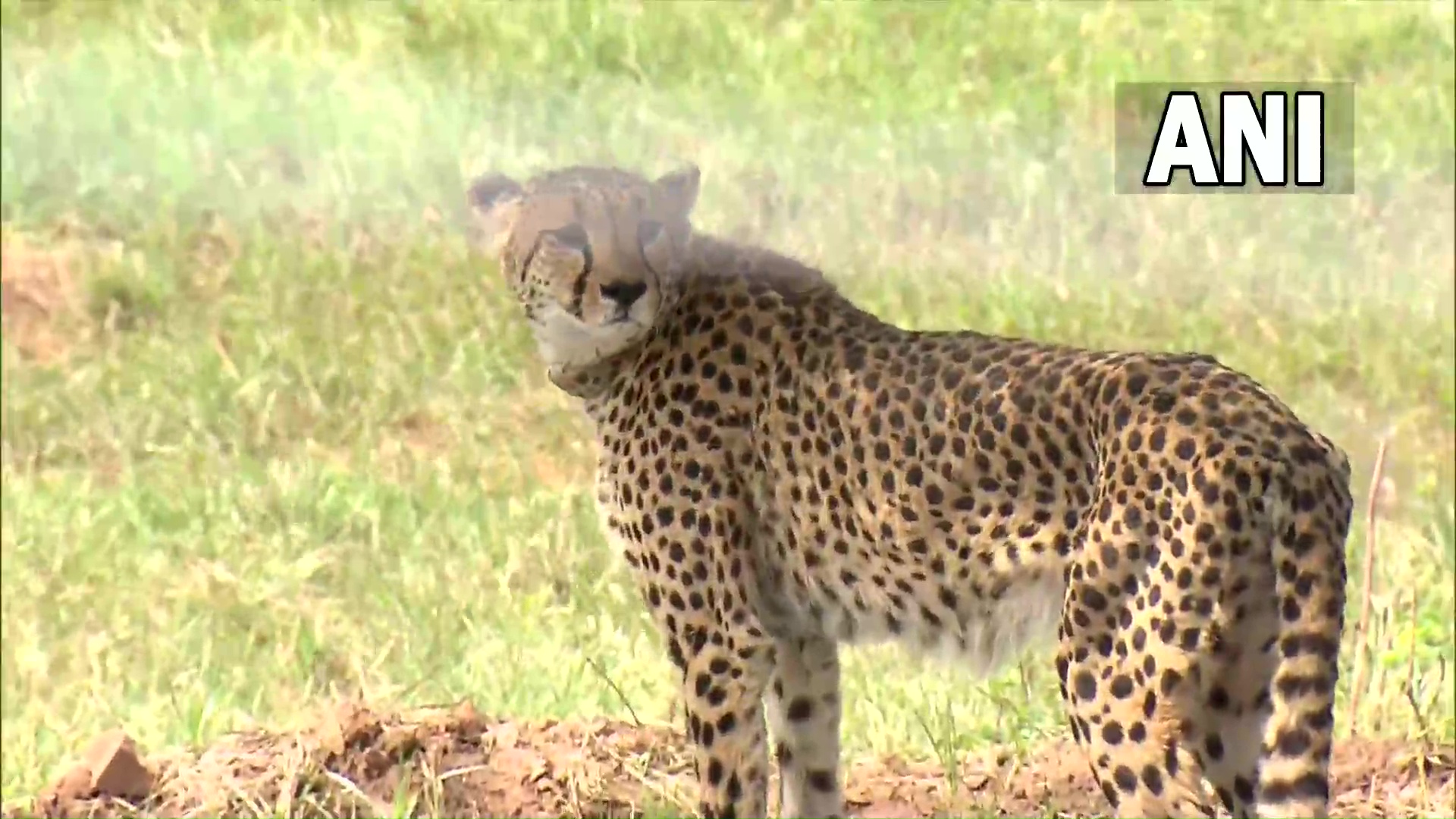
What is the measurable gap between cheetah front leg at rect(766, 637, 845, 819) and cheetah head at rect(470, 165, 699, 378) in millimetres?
543

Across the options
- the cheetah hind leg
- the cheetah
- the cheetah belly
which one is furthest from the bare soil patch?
the cheetah hind leg

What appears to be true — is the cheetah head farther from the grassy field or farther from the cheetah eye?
the grassy field

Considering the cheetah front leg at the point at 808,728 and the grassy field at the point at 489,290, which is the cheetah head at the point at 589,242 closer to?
the grassy field at the point at 489,290

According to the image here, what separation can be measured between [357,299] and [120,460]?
2.19 ft

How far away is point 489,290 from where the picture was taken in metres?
4.34

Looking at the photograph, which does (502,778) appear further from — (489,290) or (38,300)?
(38,300)

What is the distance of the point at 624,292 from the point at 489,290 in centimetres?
135

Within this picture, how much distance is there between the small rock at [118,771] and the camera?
12.5 feet

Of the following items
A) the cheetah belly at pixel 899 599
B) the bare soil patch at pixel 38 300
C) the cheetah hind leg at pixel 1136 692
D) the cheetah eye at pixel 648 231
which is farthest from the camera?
the bare soil patch at pixel 38 300

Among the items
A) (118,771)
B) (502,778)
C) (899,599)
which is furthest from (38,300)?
(899,599)

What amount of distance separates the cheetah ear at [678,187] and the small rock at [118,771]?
1358mm

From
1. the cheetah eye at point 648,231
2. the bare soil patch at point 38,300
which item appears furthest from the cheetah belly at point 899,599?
the bare soil patch at point 38,300

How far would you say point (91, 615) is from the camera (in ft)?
15.9

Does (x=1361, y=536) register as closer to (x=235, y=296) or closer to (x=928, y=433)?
(x=928, y=433)
